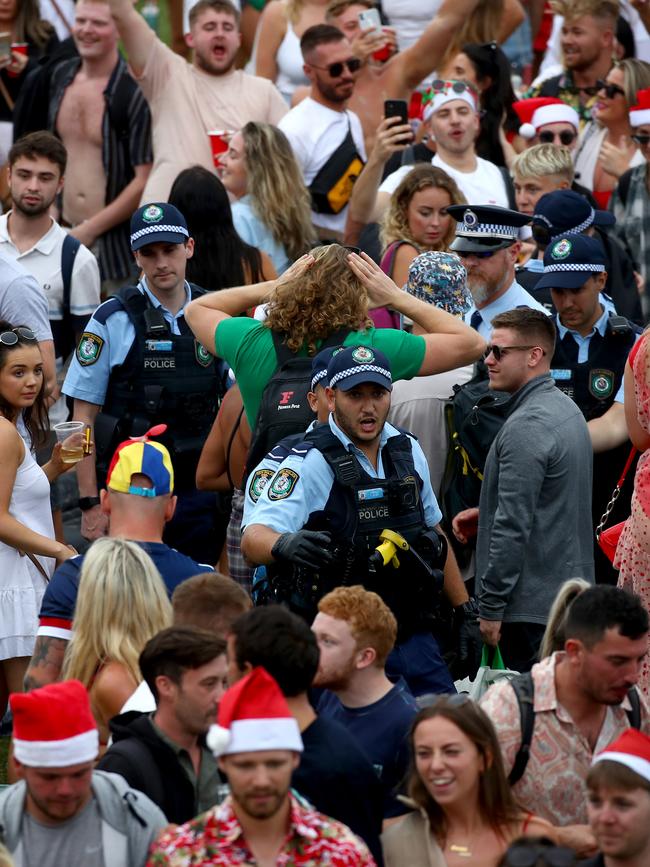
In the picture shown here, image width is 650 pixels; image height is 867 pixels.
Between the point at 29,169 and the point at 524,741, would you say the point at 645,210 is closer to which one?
the point at 29,169

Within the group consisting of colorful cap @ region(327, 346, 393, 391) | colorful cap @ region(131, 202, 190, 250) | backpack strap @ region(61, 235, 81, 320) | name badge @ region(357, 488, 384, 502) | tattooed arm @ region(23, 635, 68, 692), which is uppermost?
colorful cap @ region(131, 202, 190, 250)

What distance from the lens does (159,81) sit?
1015 cm

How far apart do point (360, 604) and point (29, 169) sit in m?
4.37

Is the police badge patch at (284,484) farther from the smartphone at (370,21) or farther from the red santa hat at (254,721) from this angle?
the smartphone at (370,21)

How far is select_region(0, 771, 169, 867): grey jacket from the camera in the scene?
4293mm

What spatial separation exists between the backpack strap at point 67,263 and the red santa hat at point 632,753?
504cm

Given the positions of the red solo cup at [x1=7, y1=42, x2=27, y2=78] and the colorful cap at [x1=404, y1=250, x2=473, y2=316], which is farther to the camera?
the red solo cup at [x1=7, y1=42, x2=27, y2=78]

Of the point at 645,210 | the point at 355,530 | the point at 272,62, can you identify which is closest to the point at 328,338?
the point at 355,530

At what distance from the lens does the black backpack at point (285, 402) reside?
21.0 ft

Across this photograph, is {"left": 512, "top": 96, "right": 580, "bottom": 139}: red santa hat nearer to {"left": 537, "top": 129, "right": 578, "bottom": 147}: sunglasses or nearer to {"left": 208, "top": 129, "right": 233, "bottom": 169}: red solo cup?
{"left": 537, "top": 129, "right": 578, "bottom": 147}: sunglasses

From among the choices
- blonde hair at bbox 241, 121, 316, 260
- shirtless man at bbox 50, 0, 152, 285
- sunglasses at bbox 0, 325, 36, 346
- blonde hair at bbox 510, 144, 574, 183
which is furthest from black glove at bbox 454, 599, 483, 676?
shirtless man at bbox 50, 0, 152, 285

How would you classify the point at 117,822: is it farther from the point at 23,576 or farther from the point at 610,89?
the point at 610,89

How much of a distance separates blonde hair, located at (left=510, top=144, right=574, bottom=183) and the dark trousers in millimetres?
3565

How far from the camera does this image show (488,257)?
7.77 metres
